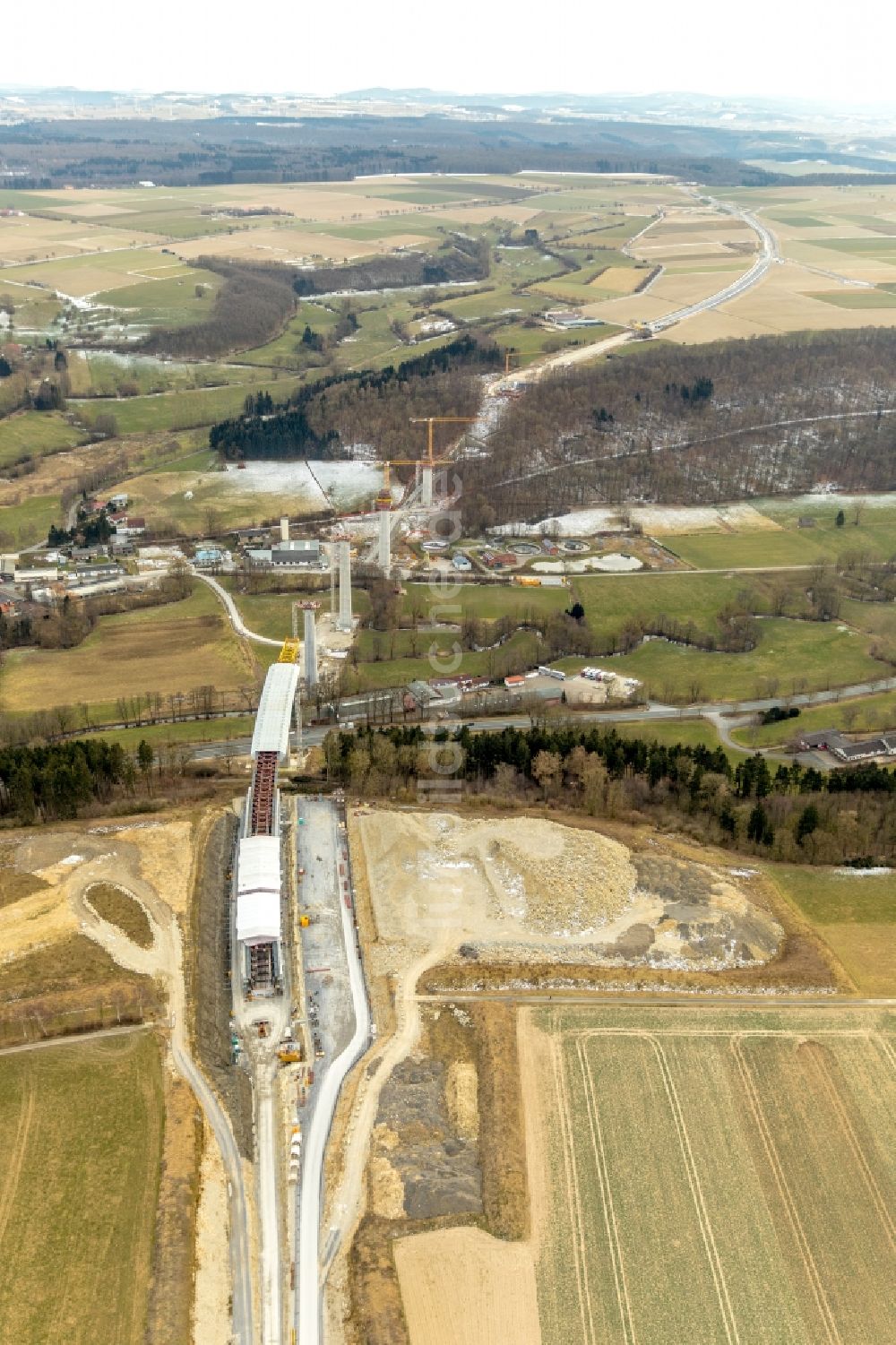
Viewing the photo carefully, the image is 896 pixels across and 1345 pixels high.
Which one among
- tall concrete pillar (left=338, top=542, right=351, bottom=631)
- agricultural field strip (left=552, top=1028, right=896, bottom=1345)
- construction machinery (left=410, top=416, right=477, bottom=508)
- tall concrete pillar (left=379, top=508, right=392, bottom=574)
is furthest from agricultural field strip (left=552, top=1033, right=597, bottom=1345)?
construction machinery (left=410, top=416, right=477, bottom=508)

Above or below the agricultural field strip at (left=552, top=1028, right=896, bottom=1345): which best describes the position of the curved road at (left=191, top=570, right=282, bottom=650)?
below

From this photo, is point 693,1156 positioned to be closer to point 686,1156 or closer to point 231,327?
point 686,1156

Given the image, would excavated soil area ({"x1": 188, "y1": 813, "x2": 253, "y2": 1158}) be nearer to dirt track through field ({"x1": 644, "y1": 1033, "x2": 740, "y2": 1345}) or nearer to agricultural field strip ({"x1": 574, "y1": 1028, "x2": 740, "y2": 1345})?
agricultural field strip ({"x1": 574, "y1": 1028, "x2": 740, "y2": 1345})

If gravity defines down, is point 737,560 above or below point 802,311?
below

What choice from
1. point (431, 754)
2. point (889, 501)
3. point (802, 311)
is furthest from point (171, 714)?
point (802, 311)

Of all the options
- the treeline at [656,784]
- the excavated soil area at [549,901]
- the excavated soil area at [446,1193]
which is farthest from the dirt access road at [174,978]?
the treeline at [656,784]

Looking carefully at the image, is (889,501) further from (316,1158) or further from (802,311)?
(316,1158)

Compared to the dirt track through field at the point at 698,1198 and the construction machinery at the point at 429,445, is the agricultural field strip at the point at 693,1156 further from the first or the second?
the construction machinery at the point at 429,445
